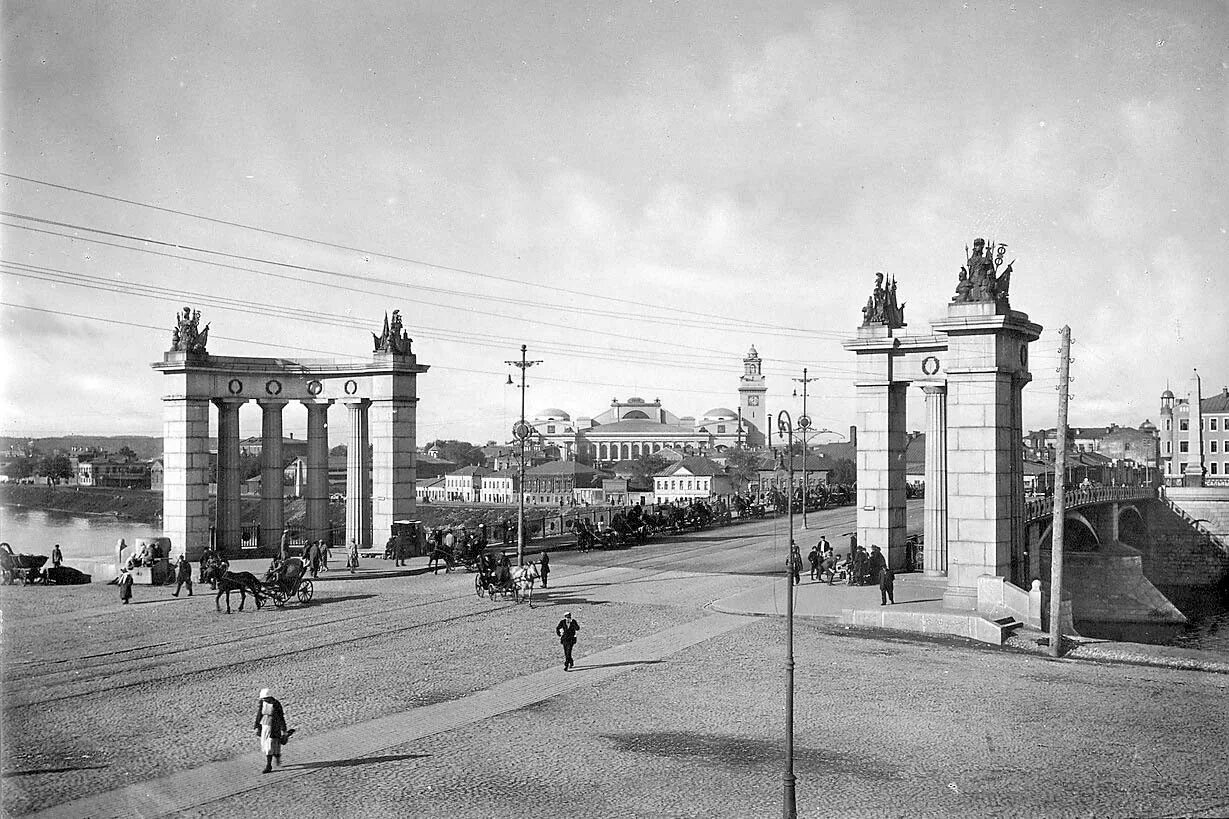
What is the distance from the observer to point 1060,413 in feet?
77.3

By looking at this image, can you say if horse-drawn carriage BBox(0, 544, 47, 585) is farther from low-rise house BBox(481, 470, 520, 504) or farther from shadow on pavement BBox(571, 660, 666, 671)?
low-rise house BBox(481, 470, 520, 504)

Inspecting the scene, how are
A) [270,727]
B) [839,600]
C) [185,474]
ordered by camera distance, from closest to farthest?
[270,727], [839,600], [185,474]

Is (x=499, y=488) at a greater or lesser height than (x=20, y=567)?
lesser

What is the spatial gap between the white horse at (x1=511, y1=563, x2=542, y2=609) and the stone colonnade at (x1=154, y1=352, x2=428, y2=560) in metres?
9.48

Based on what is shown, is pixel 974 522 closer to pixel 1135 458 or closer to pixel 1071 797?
pixel 1071 797

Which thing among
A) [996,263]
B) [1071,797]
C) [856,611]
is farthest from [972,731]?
[996,263]

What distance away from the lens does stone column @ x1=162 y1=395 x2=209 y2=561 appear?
3516 cm

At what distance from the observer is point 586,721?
16.0 m

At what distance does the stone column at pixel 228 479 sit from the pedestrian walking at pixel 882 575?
23672 mm

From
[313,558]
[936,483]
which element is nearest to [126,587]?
[313,558]

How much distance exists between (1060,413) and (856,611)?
7.12 m

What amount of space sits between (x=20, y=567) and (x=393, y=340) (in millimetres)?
14713

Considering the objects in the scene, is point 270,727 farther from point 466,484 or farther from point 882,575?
point 466,484

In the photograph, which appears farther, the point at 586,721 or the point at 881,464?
the point at 881,464
